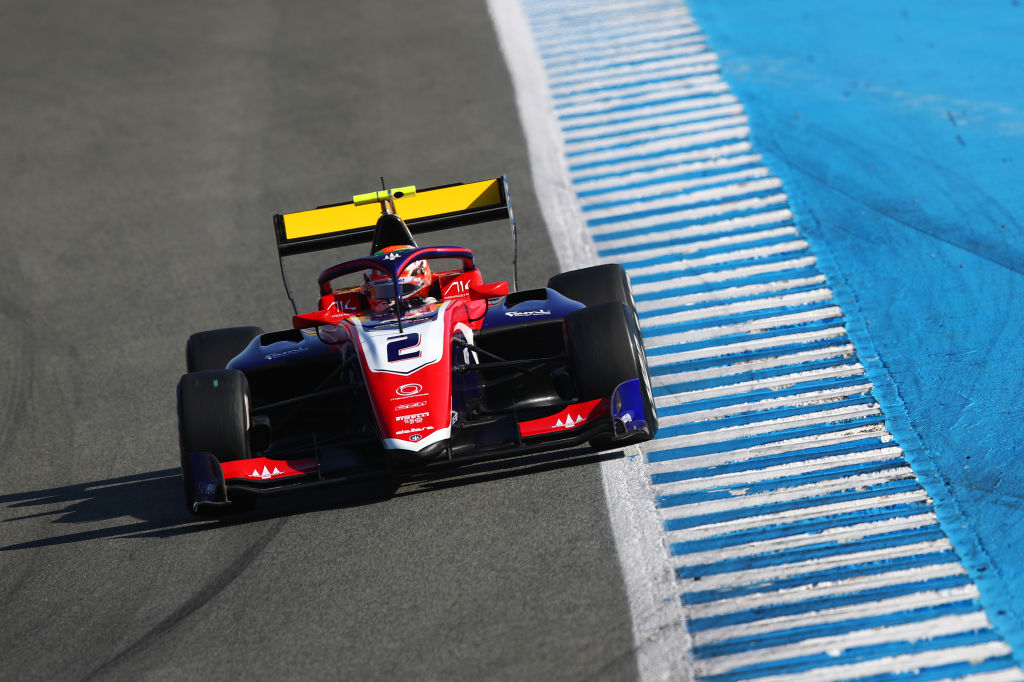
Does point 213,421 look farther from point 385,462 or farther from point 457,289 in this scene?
point 457,289

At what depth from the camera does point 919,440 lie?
314 inches

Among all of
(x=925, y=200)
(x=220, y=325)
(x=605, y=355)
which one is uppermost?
(x=220, y=325)

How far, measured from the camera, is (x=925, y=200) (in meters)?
11.6

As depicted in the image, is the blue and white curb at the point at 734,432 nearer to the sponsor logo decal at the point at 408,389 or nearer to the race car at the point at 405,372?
the race car at the point at 405,372

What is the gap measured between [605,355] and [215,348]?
322 centimetres

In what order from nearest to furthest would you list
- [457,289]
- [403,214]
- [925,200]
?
[457,289] < [403,214] < [925,200]

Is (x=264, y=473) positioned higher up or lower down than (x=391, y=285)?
lower down

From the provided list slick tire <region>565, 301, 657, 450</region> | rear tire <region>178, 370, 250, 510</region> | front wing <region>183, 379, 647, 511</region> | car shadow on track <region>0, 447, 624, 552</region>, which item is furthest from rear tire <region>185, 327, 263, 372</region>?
slick tire <region>565, 301, 657, 450</region>

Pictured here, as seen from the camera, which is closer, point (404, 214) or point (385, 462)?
point (385, 462)

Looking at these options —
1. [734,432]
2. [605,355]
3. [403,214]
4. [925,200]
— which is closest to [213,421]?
[605,355]

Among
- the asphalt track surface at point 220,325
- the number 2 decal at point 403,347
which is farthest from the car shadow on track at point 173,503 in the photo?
the number 2 decal at point 403,347

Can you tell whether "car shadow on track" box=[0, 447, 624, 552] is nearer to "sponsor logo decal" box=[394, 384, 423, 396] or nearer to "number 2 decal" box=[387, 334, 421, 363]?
"sponsor logo decal" box=[394, 384, 423, 396]

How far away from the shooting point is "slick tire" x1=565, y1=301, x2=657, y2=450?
7.45m

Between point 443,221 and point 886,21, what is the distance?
355 inches
